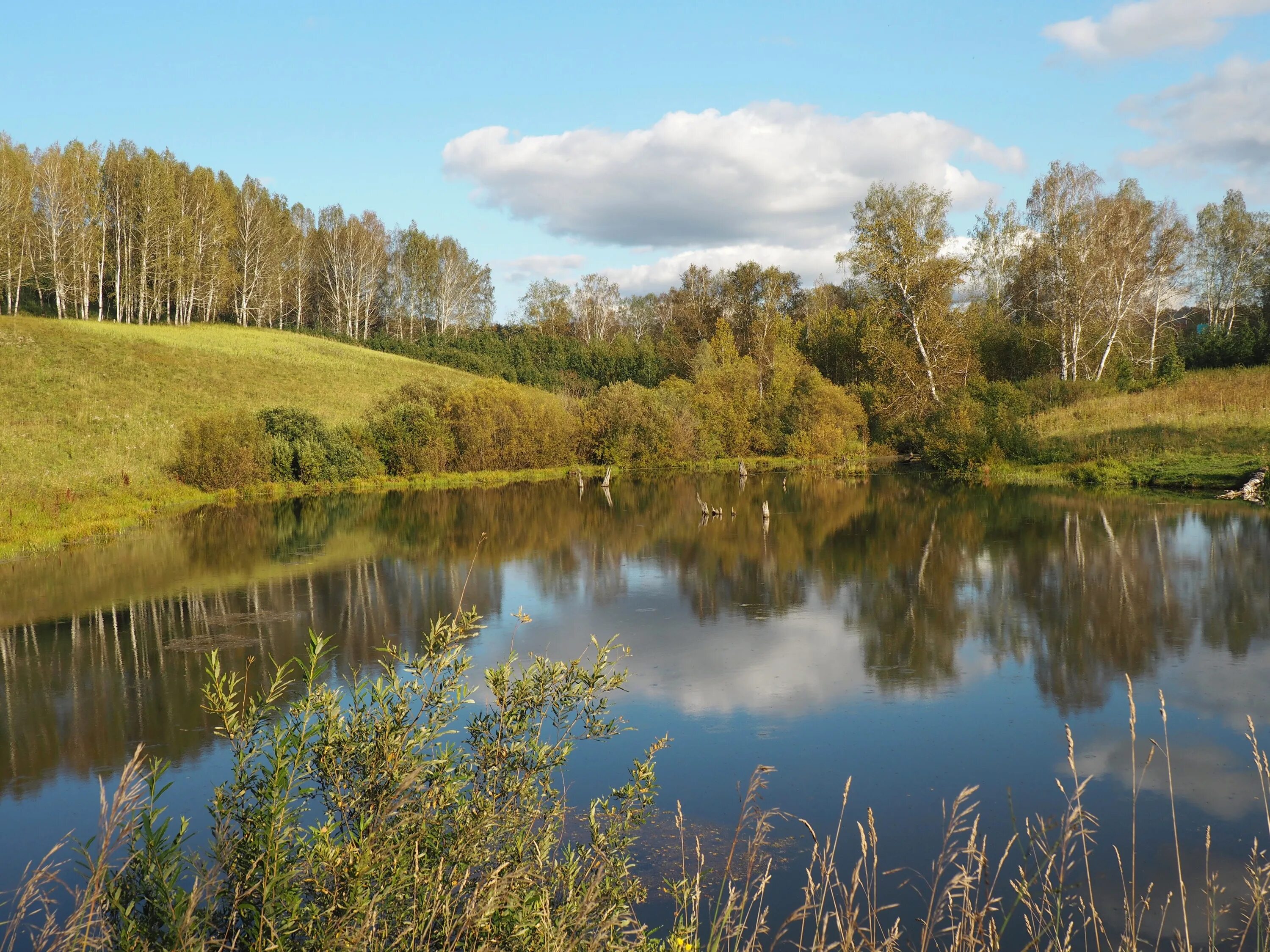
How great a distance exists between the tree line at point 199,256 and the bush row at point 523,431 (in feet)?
83.6

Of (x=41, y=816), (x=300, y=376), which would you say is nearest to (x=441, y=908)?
(x=41, y=816)

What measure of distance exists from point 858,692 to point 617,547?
11.2 metres

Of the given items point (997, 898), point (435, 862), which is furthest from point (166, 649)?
point (997, 898)

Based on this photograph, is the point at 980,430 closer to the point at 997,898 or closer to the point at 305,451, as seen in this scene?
the point at 305,451

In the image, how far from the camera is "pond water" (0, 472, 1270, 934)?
7.76 meters

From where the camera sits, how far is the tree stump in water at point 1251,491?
2394 centimetres

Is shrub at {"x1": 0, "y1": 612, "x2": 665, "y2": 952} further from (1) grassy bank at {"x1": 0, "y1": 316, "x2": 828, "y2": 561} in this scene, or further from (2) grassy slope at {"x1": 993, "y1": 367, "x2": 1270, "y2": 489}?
(2) grassy slope at {"x1": 993, "y1": 367, "x2": 1270, "y2": 489}

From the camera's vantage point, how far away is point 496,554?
20.6 m

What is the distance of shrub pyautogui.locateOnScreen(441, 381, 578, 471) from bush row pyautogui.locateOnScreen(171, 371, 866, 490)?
53 millimetres

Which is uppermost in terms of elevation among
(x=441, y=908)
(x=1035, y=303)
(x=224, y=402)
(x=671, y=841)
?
(x=1035, y=303)

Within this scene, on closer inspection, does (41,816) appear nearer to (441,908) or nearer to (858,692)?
(441,908)

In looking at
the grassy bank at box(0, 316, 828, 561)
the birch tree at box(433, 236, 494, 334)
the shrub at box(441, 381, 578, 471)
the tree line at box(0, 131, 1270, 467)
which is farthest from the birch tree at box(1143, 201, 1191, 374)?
the birch tree at box(433, 236, 494, 334)

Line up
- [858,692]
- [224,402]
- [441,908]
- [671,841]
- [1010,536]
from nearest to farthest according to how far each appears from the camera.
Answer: [441,908] → [671,841] → [858,692] → [1010,536] → [224,402]

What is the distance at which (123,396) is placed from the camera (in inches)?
1551
